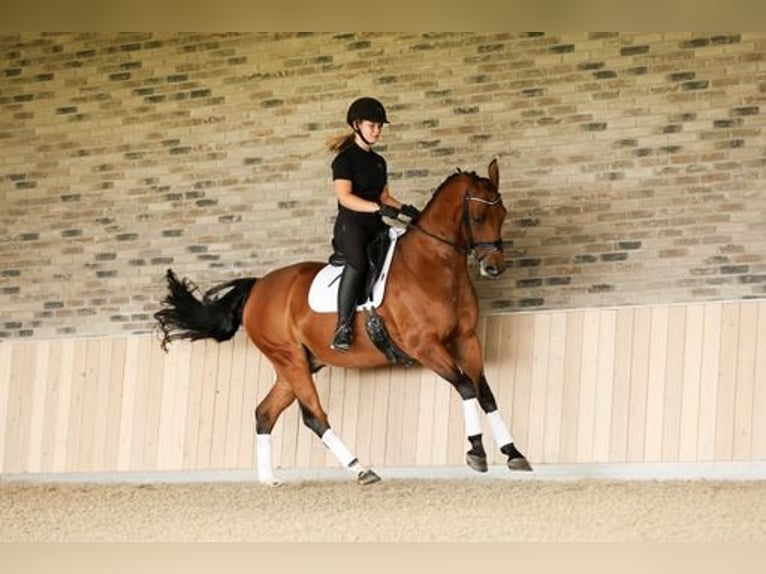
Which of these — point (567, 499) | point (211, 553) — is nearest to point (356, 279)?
point (567, 499)

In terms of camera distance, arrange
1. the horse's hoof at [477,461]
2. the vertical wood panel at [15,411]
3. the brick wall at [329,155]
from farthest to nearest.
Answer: the vertical wood panel at [15,411] < the brick wall at [329,155] < the horse's hoof at [477,461]

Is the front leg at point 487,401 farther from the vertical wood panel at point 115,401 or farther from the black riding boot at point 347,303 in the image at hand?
the vertical wood panel at point 115,401

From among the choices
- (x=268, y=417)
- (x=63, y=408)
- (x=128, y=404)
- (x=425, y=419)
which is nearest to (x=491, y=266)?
(x=425, y=419)

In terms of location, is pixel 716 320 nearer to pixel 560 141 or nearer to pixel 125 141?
pixel 560 141

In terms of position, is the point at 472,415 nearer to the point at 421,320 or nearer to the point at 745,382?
the point at 421,320

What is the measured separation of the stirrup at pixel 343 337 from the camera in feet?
21.2

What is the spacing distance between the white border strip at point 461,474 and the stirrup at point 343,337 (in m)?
0.99

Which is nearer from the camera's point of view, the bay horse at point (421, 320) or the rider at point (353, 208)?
the bay horse at point (421, 320)

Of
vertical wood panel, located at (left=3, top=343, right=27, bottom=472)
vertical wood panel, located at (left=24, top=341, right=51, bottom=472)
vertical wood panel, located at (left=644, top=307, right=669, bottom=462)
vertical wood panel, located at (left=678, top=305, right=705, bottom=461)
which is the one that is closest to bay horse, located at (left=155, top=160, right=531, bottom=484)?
vertical wood panel, located at (left=644, top=307, right=669, bottom=462)

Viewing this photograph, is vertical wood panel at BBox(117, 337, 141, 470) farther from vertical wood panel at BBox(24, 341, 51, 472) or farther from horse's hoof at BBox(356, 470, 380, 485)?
horse's hoof at BBox(356, 470, 380, 485)

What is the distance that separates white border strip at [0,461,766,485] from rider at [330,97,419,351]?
1018mm

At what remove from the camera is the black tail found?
23.9 feet

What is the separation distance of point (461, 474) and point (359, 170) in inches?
74.4

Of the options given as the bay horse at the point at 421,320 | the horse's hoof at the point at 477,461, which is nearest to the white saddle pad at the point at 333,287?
the bay horse at the point at 421,320
